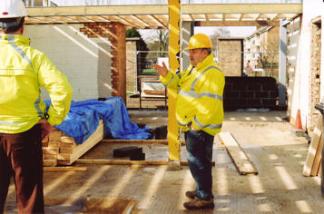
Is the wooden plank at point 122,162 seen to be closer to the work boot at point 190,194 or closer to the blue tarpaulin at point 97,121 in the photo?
the blue tarpaulin at point 97,121

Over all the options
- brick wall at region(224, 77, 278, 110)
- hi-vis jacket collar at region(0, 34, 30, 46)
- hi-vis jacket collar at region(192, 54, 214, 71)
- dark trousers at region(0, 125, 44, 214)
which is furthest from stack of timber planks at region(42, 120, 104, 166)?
brick wall at region(224, 77, 278, 110)

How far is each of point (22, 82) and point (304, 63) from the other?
32.2 ft

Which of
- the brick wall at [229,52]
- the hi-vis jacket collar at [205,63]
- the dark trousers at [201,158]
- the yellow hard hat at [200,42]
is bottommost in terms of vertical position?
the dark trousers at [201,158]

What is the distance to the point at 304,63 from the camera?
12.5 meters

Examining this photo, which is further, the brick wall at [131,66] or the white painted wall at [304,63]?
the brick wall at [131,66]

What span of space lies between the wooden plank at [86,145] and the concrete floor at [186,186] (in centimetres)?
17

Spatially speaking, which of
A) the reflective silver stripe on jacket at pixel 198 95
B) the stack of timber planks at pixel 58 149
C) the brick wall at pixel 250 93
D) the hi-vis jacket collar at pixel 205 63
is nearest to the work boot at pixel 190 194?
the reflective silver stripe on jacket at pixel 198 95

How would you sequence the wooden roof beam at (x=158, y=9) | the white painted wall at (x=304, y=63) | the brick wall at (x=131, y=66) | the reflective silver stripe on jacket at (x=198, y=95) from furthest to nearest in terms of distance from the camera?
1. the brick wall at (x=131, y=66)
2. the wooden roof beam at (x=158, y=9)
3. the white painted wall at (x=304, y=63)
4. the reflective silver stripe on jacket at (x=198, y=95)

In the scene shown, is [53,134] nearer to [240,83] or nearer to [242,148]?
[242,148]

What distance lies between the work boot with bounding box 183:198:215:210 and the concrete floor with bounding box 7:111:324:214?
0.25ft

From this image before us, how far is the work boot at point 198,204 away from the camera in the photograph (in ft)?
18.6

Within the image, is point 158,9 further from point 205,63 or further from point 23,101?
point 23,101

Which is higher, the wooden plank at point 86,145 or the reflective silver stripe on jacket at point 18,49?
the reflective silver stripe on jacket at point 18,49

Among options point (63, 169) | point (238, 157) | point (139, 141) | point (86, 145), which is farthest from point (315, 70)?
point (63, 169)
